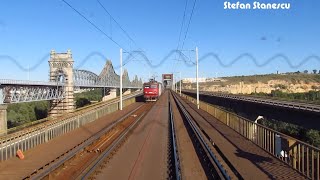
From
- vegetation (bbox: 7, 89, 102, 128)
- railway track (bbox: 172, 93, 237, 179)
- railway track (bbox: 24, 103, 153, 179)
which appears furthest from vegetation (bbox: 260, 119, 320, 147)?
vegetation (bbox: 7, 89, 102, 128)

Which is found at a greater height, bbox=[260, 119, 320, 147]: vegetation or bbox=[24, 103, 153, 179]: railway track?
bbox=[24, 103, 153, 179]: railway track

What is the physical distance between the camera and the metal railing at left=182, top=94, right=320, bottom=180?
1176 centimetres

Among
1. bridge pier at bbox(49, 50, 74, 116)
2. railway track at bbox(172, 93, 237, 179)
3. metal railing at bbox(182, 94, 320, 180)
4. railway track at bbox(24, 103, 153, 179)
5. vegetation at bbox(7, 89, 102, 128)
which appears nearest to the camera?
metal railing at bbox(182, 94, 320, 180)

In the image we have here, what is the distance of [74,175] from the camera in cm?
1295

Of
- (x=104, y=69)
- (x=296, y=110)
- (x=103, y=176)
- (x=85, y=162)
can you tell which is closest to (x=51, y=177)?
(x=103, y=176)

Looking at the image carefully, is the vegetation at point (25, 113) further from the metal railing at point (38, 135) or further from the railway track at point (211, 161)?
the railway track at point (211, 161)

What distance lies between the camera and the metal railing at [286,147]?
463 inches

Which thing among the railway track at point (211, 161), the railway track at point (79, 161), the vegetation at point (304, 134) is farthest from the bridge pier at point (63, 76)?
the railway track at point (211, 161)

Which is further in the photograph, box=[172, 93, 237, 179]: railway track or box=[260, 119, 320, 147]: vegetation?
box=[260, 119, 320, 147]: vegetation

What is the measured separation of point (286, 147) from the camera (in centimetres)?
1366

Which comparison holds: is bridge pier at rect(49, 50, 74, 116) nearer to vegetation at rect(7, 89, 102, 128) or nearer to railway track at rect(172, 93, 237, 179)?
vegetation at rect(7, 89, 102, 128)

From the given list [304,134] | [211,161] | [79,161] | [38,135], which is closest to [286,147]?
[211,161]

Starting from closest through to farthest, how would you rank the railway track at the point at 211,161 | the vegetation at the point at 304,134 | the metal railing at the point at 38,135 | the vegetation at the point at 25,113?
the railway track at the point at 211,161 → the metal railing at the point at 38,135 → the vegetation at the point at 304,134 → the vegetation at the point at 25,113

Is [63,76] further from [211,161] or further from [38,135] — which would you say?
[211,161]
